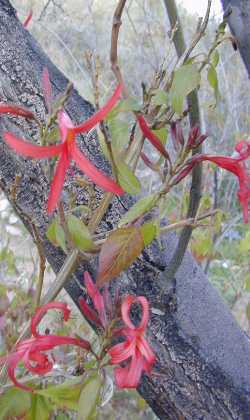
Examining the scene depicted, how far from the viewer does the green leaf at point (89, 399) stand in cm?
50

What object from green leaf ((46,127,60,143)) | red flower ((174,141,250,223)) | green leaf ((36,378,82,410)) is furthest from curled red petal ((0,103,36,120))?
green leaf ((36,378,82,410))

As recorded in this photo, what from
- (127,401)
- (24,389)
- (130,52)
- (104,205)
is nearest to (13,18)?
(104,205)

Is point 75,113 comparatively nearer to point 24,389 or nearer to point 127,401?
point 24,389

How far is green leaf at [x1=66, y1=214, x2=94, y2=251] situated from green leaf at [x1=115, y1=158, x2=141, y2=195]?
0.05m

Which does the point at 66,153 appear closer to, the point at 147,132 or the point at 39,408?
the point at 147,132

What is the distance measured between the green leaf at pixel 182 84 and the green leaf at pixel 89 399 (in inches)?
8.7

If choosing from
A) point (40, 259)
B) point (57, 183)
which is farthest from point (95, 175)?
point (40, 259)

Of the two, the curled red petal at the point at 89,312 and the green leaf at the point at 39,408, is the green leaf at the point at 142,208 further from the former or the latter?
the green leaf at the point at 39,408

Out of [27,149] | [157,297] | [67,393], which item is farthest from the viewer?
[157,297]

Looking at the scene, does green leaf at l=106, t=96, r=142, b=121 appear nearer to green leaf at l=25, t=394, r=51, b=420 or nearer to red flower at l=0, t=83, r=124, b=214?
red flower at l=0, t=83, r=124, b=214

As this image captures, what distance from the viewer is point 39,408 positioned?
1.95 ft

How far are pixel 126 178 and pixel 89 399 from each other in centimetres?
17

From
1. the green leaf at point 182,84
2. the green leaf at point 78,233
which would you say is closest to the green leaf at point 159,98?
the green leaf at point 182,84

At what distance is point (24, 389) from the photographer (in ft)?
1.78
